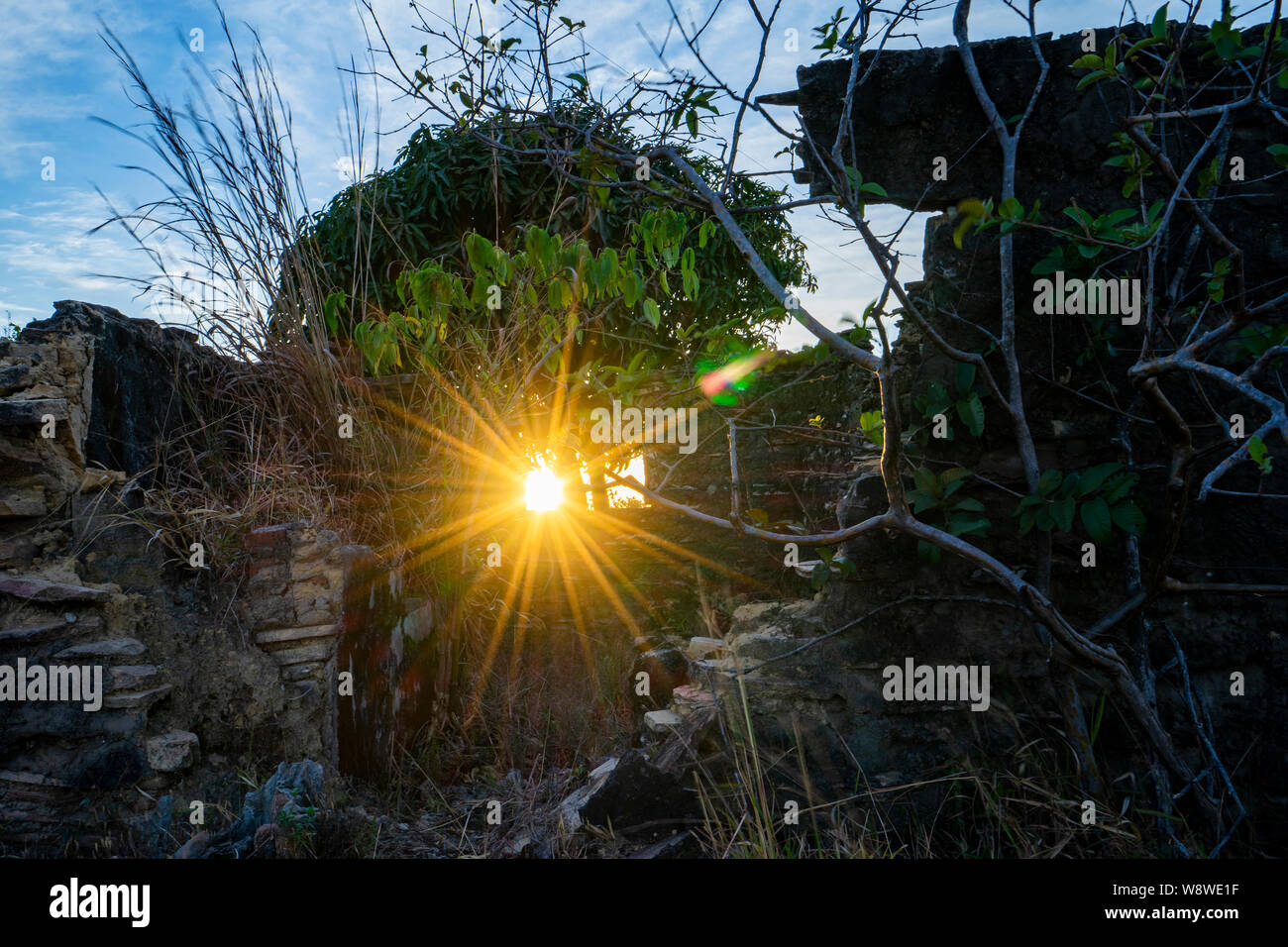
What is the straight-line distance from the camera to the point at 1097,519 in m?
2.35

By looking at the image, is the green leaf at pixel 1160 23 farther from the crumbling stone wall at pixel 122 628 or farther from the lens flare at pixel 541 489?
the crumbling stone wall at pixel 122 628

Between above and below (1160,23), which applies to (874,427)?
below

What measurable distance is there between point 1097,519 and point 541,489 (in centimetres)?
242

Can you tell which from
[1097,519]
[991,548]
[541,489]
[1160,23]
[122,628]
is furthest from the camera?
[541,489]

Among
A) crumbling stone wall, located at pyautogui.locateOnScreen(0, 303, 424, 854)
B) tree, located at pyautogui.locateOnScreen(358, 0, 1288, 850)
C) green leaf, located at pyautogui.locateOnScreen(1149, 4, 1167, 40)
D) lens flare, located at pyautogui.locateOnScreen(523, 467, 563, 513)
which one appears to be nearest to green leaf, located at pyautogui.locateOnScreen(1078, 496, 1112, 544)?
tree, located at pyautogui.locateOnScreen(358, 0, 1288, 850)

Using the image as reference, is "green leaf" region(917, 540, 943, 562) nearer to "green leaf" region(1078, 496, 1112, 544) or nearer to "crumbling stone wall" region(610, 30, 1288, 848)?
"crumbling stone wall" region(610, 30, 1288, 848)

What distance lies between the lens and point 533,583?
4.70 meters

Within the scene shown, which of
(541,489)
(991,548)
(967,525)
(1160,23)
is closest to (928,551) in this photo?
(967,525)

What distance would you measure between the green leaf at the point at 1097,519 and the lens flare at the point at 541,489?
182 centimetres

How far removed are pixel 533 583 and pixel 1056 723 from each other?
2.91 metres

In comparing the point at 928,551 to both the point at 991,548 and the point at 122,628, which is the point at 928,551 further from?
the point at 122,628

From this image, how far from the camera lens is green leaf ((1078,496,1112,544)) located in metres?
2.34
